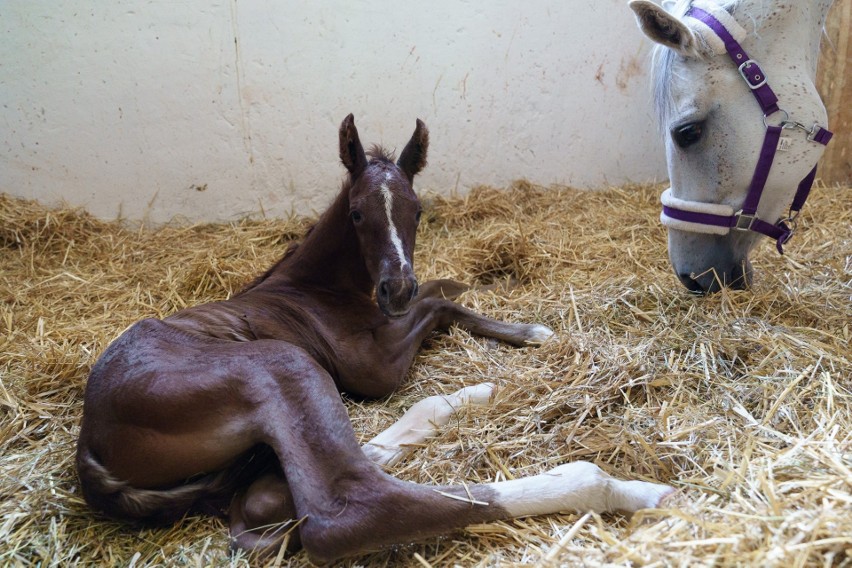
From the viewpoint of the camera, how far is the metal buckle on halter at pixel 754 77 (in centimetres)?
237

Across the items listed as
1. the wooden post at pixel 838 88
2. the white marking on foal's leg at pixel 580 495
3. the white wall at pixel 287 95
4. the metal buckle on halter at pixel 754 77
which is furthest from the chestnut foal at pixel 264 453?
the wooden post at pixel 838 88

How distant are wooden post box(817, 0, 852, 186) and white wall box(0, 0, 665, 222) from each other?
144 cm

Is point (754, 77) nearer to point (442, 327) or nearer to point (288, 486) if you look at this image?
point (442, 327)

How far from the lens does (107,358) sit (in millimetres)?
2012

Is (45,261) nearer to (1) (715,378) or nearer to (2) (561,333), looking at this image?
(2) (561,333)

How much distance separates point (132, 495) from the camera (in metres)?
1.81

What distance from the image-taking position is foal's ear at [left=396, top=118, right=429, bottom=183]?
294cm

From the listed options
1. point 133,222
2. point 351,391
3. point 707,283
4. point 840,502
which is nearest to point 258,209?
point 133,222

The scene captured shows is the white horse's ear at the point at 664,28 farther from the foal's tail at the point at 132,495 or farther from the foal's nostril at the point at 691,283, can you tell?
the foal's tail at the point at 132,495

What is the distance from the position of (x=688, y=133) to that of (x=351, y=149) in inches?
58.0

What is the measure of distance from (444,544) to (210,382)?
2.84 feet

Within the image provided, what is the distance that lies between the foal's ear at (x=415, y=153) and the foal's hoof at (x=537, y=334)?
0.94 m

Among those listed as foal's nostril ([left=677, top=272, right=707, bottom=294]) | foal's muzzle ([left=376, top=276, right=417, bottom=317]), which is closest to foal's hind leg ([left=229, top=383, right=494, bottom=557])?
foal's muzzle ([left=376, top=276, right=417, bottom=317])

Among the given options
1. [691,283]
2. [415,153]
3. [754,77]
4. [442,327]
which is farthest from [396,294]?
[754,77]
